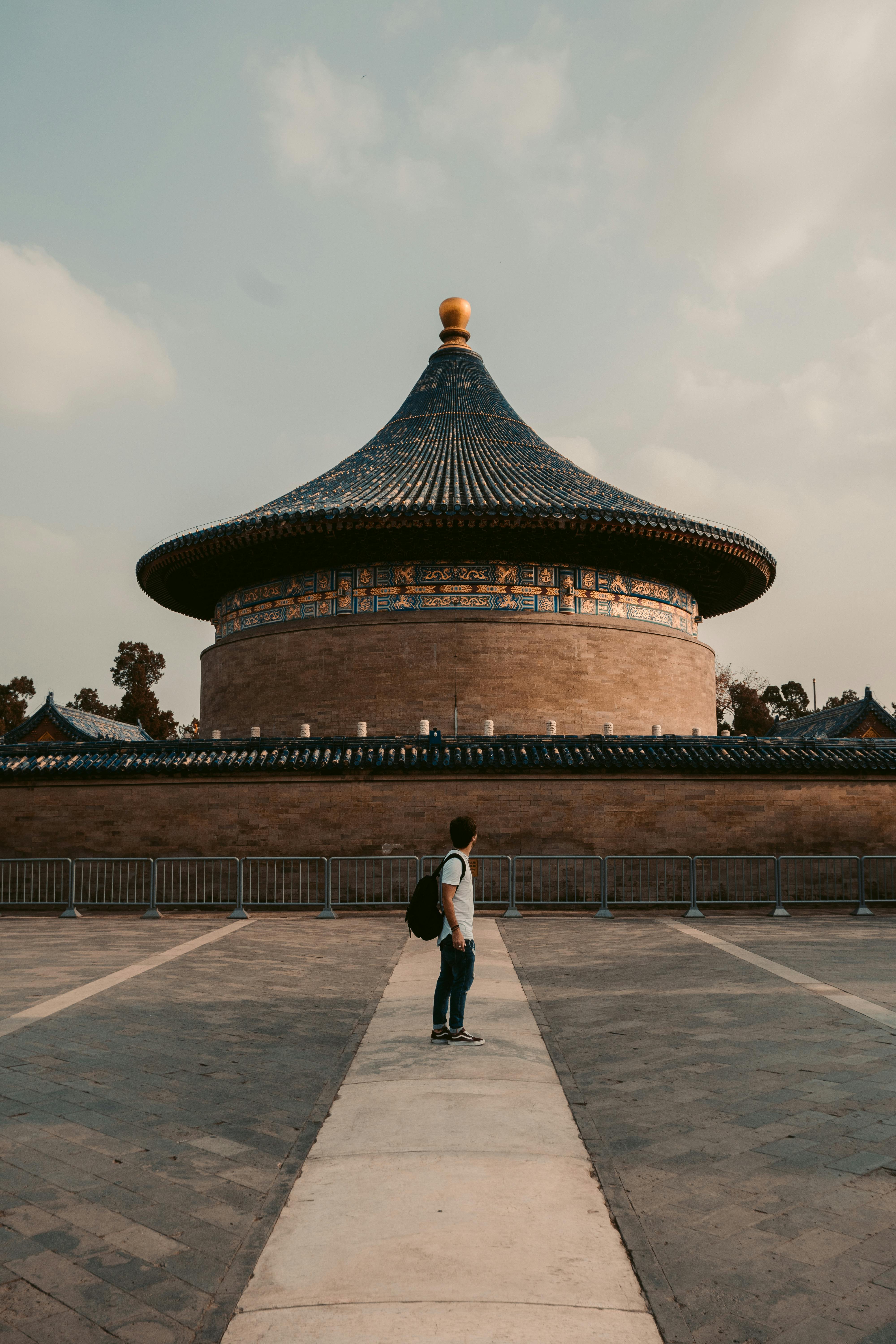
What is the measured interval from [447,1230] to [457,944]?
2783 mm

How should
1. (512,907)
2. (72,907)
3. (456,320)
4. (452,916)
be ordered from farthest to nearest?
(456,320) < (72,907) < (512,907) < (452,916)

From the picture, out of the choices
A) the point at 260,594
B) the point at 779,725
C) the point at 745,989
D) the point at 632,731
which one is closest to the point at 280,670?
the point at 260,594

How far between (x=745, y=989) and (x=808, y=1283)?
5.56 m

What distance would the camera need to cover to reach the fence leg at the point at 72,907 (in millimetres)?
15195

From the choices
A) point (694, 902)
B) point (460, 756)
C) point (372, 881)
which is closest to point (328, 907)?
point (372, 881)

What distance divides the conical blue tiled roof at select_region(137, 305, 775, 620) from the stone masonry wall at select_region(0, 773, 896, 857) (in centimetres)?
674

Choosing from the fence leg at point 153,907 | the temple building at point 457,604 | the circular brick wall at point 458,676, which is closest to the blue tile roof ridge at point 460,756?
the fence leg at point 153,907

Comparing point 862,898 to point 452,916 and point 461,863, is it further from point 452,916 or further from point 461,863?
point 452,916

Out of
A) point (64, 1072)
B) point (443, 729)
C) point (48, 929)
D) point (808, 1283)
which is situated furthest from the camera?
point (443, 729)

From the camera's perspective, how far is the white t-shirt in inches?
251

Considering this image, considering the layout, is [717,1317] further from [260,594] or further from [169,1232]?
[260,594]

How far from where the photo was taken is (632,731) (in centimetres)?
2209

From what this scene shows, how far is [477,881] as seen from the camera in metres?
15.3

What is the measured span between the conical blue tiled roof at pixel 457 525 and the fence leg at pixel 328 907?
27.7 ft
